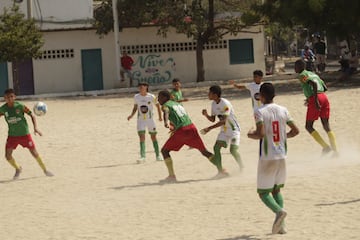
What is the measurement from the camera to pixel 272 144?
8.85 meters

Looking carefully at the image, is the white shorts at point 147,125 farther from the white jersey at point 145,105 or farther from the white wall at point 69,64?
the white wall at point 69,64

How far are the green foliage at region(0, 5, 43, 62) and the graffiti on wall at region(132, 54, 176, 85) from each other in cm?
522

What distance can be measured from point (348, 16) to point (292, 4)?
77.8 inches

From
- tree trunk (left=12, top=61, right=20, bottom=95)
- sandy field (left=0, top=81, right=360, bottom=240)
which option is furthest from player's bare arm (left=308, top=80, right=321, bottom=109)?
tree trunk (left=12, top=61, right=20, bottom=95)

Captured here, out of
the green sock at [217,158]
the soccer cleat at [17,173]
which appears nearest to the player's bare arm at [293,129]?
the green sock at [217,158]

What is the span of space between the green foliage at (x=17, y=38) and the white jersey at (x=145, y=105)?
821 inches

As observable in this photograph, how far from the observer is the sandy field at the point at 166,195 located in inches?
374

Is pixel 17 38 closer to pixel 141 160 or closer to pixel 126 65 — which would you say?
pixel 126 65

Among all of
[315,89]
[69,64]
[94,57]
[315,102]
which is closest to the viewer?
[315,89]

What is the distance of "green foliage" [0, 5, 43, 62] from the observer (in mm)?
35875

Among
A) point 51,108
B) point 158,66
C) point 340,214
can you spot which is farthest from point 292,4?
point 340,214

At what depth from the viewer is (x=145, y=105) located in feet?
52.2

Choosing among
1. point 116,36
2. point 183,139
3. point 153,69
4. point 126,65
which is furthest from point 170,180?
point 153,69

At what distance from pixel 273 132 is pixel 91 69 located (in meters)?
32.1
